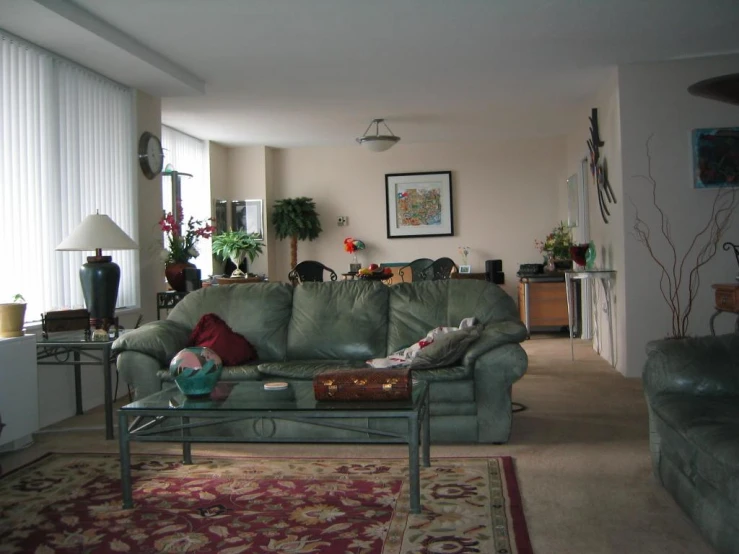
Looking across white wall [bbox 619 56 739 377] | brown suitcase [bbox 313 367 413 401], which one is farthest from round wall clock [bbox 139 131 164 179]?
white wall [bbox 619 56 739 377]

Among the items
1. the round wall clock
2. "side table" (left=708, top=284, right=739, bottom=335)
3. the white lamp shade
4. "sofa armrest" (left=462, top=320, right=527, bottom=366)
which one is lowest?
"sofa armrest" (left=462, top=320, right=527, bottom=366)

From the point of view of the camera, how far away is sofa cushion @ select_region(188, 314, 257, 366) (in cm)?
421

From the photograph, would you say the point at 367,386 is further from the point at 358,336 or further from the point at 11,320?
the point at 11,320

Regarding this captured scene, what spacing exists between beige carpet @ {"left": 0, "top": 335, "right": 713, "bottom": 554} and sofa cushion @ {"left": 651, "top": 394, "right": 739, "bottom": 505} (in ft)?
0.80

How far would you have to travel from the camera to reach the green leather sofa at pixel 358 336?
376cm

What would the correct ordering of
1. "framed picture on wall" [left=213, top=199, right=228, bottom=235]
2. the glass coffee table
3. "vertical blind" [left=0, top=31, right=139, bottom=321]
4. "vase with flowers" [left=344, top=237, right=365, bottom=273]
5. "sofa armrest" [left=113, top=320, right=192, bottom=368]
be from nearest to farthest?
the glass coffee table < "sofa armrest" [left=113, top=320, right=192, bottom=368] < "vertical blind" [left=0, top=31, right=139, bottom=321] < "framed picture on wall" [left=213, top=199, right=228, bottom=235] < "vase with flowers" [left=344, top=237, right=365, bottom=273]

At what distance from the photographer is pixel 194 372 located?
10.1 feet

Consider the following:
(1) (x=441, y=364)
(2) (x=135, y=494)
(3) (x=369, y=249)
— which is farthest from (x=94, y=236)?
(3) (x=369, y=249)

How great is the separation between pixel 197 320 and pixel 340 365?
1101mm

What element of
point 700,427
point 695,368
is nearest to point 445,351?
point 695,368

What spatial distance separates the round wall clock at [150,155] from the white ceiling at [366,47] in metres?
0.41

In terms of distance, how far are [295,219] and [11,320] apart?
561 centimetres

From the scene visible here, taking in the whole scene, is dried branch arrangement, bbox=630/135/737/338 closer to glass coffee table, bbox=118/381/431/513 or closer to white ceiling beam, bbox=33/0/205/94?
glass coffee table, bbox=118/381/431/513

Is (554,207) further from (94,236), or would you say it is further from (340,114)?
(94,236)
